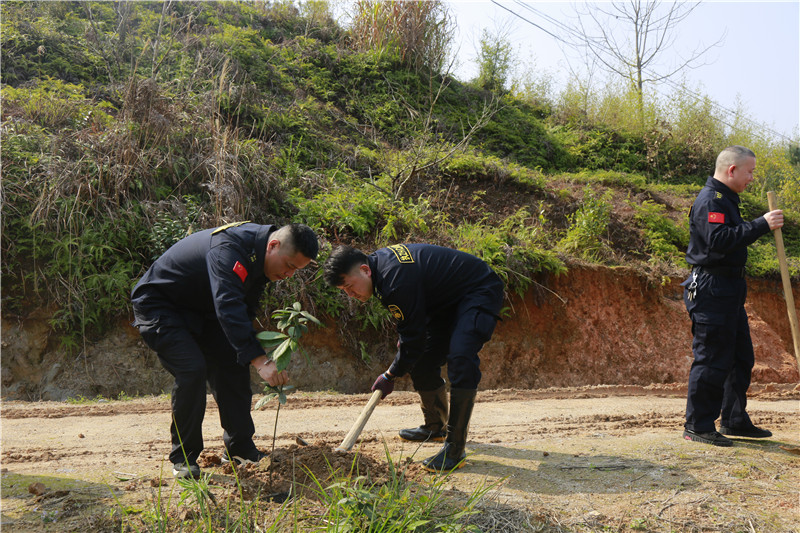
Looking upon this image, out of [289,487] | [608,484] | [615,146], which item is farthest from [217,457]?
[615,146]

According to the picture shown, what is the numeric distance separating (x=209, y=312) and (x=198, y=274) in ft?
1.03

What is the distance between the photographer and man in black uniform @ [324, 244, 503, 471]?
146 inches

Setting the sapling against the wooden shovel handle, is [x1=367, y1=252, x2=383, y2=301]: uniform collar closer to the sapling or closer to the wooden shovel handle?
the wooden shovel handle

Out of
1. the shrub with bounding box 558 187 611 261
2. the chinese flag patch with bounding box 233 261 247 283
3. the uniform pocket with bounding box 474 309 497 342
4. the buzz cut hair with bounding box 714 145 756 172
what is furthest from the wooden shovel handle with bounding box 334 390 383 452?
the shrub with bounding box 558 187 611 261

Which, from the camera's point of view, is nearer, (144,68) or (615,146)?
(144,68)

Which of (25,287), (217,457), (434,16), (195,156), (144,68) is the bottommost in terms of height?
(217,457)

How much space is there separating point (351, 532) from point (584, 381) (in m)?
6.60

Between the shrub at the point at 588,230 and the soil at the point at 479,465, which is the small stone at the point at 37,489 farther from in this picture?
the shrub at the point at 588,230

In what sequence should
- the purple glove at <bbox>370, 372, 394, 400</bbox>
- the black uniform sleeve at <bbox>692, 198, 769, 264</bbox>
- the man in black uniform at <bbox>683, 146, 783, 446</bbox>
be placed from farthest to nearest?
1. the man in black uniform at <bbox>683, 146, 783, 446</bbox>
2. the black uniform sleeve at <bbox>692, 198, 769, 264</bbox>
3. the purple glove at <bbox>370, 372, 394, 400</bbox>

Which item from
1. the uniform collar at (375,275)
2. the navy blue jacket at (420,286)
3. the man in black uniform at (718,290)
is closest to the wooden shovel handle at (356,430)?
the navy blue jacket at (420,286)

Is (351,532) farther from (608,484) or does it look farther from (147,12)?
(147,12)

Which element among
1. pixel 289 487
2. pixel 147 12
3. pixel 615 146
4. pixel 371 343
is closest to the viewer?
pixel 289 487

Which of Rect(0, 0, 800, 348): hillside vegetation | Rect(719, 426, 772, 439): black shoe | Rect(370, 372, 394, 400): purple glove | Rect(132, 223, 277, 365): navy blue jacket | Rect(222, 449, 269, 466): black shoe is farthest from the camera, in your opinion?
Rect(0, 0, 800, 348): hillside vegetation

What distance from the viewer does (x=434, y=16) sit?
13727 mm
